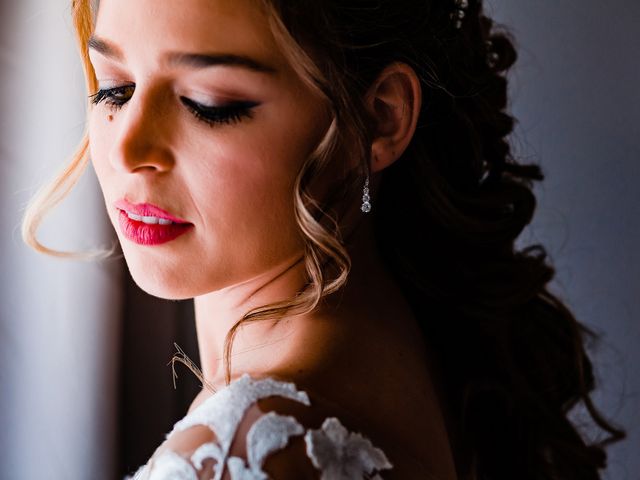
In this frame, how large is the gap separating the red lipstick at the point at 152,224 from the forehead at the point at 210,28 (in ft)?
0.60

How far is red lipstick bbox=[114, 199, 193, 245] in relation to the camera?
1033 mm

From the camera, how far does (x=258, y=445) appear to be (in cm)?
86

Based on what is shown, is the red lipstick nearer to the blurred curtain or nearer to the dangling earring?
the dangling earring

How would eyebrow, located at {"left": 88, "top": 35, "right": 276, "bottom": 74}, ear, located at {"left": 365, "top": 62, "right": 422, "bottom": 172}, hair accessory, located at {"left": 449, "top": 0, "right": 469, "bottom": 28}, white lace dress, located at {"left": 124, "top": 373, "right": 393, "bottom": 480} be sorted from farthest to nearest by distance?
1. hair accessory, located at {"left": 449, "top": 0, "right": 469, "bottom": 28}
2. ear, located at {"left": 365, "top": 62, "right": 422, "bottom": 172}
3. eyebrow, located at {"left": 88, "top": 35, "right": 276, "bottom": 74}
4. white lace dress, located at {"left": 124, "top": 373, "right": 393, "bottom": 480}

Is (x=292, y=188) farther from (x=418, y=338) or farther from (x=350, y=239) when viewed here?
(x=418, y=338)

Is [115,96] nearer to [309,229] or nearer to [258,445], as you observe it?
[309,229]

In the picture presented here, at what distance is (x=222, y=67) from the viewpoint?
3.18ft

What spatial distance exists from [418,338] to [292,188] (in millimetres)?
318

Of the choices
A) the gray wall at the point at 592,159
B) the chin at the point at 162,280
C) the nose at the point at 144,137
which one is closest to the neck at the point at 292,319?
the chin at the point at 162,280

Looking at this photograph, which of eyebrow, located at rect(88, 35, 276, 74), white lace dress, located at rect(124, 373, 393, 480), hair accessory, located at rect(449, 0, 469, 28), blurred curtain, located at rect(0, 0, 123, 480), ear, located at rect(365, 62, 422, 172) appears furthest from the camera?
blurred curtain, located at rect(0, 0, 123, 480)

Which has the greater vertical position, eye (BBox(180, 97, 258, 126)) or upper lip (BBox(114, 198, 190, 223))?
eye (BBox(180, 97, 258, 126))

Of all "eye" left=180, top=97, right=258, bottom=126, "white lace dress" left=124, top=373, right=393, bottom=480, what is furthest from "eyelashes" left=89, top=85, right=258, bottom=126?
"white lace dress" left=124, top=373, right=393, bottom=480

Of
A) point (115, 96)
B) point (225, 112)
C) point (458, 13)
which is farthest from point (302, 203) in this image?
point (458, 13)

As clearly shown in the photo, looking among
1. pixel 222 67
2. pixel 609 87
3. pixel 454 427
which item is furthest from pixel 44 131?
pixel 609 87
